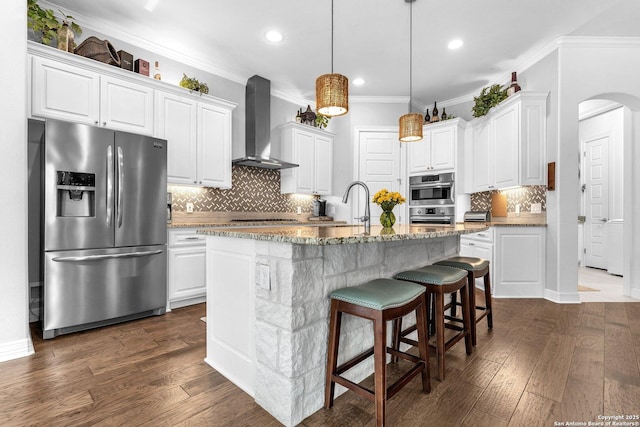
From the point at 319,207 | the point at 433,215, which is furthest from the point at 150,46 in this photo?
the point at 433,215

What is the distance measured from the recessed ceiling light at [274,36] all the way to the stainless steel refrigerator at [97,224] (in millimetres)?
1734

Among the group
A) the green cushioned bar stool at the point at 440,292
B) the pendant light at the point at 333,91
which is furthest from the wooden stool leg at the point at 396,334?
the pendant light at the point at 333,91

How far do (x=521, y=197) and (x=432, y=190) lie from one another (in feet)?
4.08

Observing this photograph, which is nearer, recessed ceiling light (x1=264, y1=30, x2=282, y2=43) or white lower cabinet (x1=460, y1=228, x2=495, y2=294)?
recessed ceiling light (x1=264, y1=30, x2=282, y2=43)

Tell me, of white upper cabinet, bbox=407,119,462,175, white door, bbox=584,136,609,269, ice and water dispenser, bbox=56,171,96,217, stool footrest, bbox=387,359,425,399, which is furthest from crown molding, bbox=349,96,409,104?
stool footrest, bbox=387,359,425,399

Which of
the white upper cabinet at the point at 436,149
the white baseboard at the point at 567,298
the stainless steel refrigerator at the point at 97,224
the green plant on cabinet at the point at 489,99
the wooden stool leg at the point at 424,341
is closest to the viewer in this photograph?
the wooden stool leg at the point at 424,341

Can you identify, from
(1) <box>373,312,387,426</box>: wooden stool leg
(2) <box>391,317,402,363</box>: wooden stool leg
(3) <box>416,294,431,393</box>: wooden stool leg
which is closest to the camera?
(1) <box>373,312,387,426</box>: wooden stool leg

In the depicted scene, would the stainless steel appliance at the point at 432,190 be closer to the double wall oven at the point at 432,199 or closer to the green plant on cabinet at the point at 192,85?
the double wall oven at the point at 432,199

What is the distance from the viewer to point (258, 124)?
4.53 m

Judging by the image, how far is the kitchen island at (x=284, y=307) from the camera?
60.1 inches

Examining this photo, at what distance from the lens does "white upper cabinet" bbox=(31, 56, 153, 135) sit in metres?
2.73

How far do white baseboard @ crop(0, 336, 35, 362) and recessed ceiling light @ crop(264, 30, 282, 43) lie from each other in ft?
11.7

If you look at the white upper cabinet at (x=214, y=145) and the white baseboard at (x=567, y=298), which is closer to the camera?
the white baseboard at (x=567, y=298)

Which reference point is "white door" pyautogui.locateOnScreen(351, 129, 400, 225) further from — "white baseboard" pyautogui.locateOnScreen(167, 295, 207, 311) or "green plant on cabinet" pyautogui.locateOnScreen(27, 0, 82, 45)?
"green plant on cabinet" pyautogui.locateOnScreen(27, 0, 82, 45)
